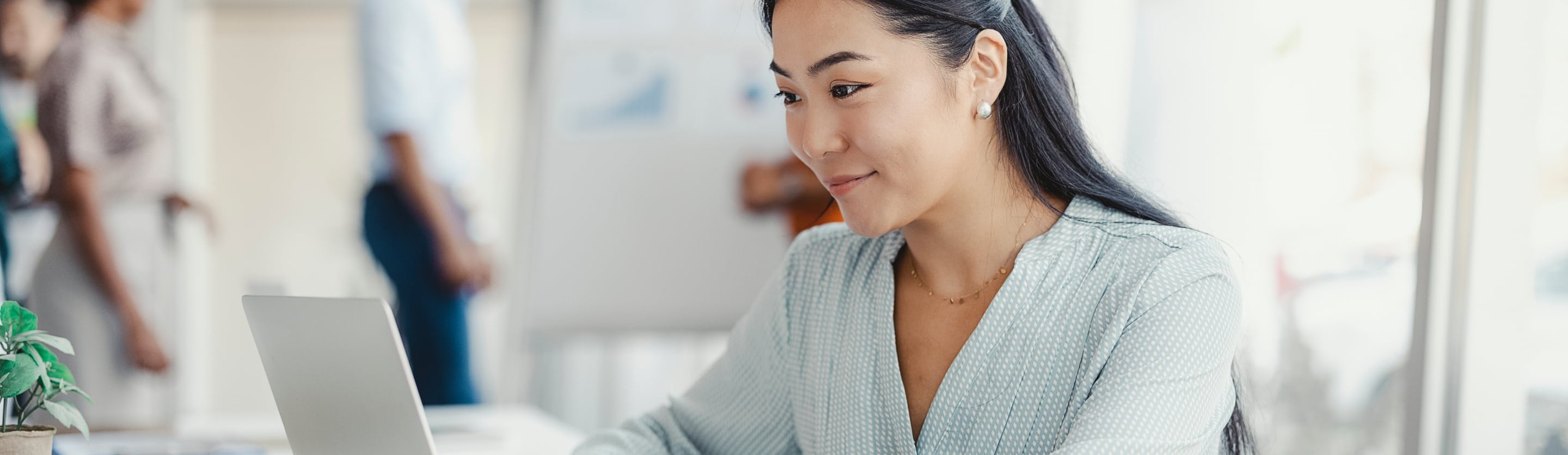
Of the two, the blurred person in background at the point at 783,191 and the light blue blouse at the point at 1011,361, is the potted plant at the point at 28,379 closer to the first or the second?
the light blue blouse at the point at 1011,361

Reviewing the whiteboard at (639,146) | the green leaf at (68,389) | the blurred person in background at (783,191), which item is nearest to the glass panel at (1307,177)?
the blurred person in background at (783,191)

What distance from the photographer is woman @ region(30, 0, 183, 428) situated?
9.86ft

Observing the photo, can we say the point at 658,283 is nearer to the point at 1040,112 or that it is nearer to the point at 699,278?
the point at 699,278

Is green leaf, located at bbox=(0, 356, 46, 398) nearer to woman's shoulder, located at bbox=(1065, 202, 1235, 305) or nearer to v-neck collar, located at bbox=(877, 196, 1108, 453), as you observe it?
v-neck collar, located at bbox=(877, 196, 1108, 453)

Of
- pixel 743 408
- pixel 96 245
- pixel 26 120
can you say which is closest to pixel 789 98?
pixel 743 408

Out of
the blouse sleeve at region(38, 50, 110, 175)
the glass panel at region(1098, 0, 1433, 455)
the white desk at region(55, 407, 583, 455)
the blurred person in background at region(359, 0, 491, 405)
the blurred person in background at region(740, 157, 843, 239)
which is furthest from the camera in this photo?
the blouse sleeve at region(38, 50, 110, 175)

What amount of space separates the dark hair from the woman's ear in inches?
0.4

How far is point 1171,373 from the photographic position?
100cm

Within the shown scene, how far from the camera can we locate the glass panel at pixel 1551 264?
1445 millimetres

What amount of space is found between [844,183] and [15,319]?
2.22 ft

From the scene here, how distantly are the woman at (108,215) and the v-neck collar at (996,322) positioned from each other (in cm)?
251

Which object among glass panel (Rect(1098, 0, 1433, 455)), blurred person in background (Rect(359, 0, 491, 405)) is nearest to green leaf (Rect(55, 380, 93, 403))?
glass panel (Rect(1098, 0, 1433, 455))

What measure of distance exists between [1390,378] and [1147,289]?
3.28ft

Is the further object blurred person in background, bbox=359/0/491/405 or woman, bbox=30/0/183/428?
woman, bbox=30/0/183/428
